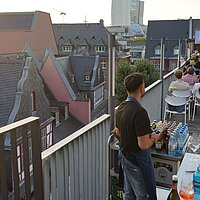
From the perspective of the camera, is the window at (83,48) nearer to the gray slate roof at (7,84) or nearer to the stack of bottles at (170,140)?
the gray slate roof at (7,84)

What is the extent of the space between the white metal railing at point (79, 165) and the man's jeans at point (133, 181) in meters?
0.37

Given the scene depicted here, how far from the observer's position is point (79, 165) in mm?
2449

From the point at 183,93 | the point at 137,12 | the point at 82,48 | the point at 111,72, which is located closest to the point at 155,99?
the point at 183,93

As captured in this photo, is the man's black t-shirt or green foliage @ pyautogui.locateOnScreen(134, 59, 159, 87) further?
green foliage @ pyautogui.locateOnScreen(134, 59, 159, 87)

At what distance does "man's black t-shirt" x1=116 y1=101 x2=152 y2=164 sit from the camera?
6.77ft

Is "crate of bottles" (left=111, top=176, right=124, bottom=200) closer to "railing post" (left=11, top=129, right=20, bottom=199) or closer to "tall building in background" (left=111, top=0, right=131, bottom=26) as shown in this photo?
"railing post" (left=11, top=129, right=20, bottom=199)

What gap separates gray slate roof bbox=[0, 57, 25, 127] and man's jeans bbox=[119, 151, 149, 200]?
13086 mm

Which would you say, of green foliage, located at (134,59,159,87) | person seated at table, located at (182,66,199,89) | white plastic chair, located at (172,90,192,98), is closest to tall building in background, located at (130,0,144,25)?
green foliage, located at (134,59,159,87)

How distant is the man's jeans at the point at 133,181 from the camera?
2211 millimetres

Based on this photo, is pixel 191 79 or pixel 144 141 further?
pixel 191 79

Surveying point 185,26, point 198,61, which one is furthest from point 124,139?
point 185,26

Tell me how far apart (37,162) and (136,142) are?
2.35 ft

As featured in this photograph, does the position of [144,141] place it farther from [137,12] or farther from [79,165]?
[137,12]

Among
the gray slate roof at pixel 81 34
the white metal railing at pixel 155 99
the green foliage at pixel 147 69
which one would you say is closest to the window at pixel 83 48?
the gray slate roof at pixel 81 34
